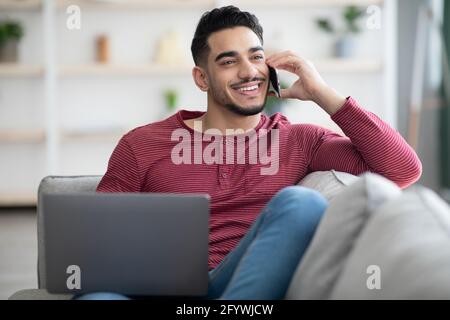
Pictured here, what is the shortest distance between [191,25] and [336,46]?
110cm

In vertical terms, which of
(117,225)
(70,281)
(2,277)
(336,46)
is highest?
(336,46)

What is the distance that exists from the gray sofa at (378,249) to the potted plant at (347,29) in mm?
4157

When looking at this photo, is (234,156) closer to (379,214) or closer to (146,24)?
(379,214)

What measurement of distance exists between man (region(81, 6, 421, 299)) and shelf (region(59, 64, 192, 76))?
3.02m

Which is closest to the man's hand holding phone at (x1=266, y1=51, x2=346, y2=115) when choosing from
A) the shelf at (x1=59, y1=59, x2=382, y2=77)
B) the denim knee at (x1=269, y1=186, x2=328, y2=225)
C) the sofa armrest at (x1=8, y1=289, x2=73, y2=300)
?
the denim knee at (x1=269, y1=186, x2=328, y2=225)

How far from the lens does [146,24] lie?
18.2 ft

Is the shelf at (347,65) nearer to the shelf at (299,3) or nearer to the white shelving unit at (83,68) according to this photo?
the white shelving unit at (83,68)

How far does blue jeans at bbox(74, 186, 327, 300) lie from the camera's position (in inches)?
56.9

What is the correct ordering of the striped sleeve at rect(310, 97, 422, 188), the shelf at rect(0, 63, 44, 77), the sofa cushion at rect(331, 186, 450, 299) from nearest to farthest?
1. the sofa cushion at rect(331, 186, 450, 299)
2. the striped sleeve at rect(310, 97, 422, 188)
3. the shelf at rect(0, 63, 44, 77)

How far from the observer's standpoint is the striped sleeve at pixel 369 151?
6.77 ft

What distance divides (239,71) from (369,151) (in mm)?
474

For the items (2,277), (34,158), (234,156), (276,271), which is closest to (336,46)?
(34,158)

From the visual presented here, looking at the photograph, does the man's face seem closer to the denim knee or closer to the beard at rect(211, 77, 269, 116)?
the beard at rect(211, 77, 269, 116)

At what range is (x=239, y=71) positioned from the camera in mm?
2250
